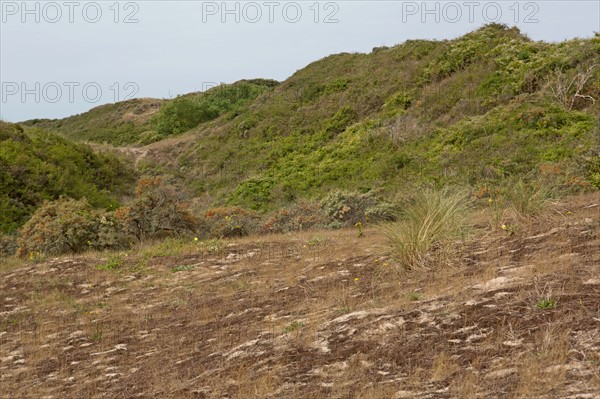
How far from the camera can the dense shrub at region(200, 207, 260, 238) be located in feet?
47.1

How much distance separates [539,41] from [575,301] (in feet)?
77.0

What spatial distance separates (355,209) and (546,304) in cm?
982

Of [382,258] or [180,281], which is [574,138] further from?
[180,281]

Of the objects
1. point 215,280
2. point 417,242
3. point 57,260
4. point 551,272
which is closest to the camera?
point 551,272

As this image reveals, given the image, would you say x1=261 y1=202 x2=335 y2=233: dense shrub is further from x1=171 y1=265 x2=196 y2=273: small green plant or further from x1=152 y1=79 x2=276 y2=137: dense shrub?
x1=152 y1=79 x2=276 y2=137: dense shrub

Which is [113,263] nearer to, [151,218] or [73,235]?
[73,235]

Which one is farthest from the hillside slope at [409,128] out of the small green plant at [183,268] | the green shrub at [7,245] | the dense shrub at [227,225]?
the green shrub at [7,245]

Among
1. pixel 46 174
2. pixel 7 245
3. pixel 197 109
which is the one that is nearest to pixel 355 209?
pixel 7 245

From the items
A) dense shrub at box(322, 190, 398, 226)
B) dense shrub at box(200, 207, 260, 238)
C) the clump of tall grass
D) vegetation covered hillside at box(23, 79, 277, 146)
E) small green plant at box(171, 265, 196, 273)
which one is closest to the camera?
the clump of tall grass

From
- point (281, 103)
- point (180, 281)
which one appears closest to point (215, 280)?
point (180, 281)

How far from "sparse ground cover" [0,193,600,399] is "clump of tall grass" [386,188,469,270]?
0.19 metres

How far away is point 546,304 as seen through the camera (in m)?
5.00

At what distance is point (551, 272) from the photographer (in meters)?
5.84

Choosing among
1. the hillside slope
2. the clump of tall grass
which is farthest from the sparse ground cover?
the hillside slope
